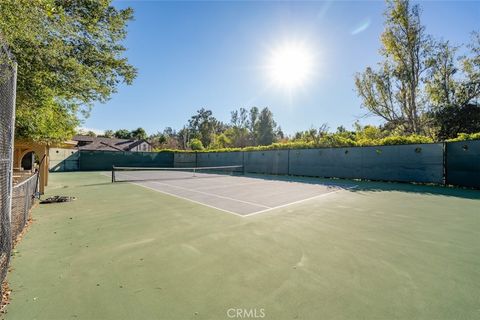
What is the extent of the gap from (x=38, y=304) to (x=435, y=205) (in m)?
8.46

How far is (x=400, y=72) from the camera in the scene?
19.6 m

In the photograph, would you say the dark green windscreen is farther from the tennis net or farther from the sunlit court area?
the sunlit court area

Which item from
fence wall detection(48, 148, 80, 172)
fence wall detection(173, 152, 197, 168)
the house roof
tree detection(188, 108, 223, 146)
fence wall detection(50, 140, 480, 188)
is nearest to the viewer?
fence wall detection(50, 140, 480, 188)

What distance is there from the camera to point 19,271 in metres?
2.64

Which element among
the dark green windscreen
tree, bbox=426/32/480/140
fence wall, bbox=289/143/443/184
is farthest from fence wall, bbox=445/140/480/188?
the dark green windscreen

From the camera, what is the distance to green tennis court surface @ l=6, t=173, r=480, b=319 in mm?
1994

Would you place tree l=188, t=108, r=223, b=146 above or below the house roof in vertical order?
above

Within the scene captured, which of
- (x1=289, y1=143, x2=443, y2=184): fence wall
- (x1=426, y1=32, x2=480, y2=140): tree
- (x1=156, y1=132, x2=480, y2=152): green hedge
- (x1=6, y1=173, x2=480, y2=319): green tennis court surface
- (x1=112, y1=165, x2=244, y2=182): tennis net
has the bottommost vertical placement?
(x1=6, y1=173, x2=480, y2=319): green tennis court surface

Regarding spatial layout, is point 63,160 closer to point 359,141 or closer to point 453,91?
point 359,141

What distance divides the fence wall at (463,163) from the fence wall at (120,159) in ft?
81.3

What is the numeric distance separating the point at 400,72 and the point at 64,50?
921 inches

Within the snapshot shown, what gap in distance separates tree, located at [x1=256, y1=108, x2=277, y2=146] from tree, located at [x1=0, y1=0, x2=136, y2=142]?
4020cm

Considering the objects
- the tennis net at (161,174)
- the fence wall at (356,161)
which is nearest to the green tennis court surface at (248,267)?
the fence wall at (356,161)

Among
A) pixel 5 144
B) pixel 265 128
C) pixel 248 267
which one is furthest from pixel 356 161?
pixel 265 128
